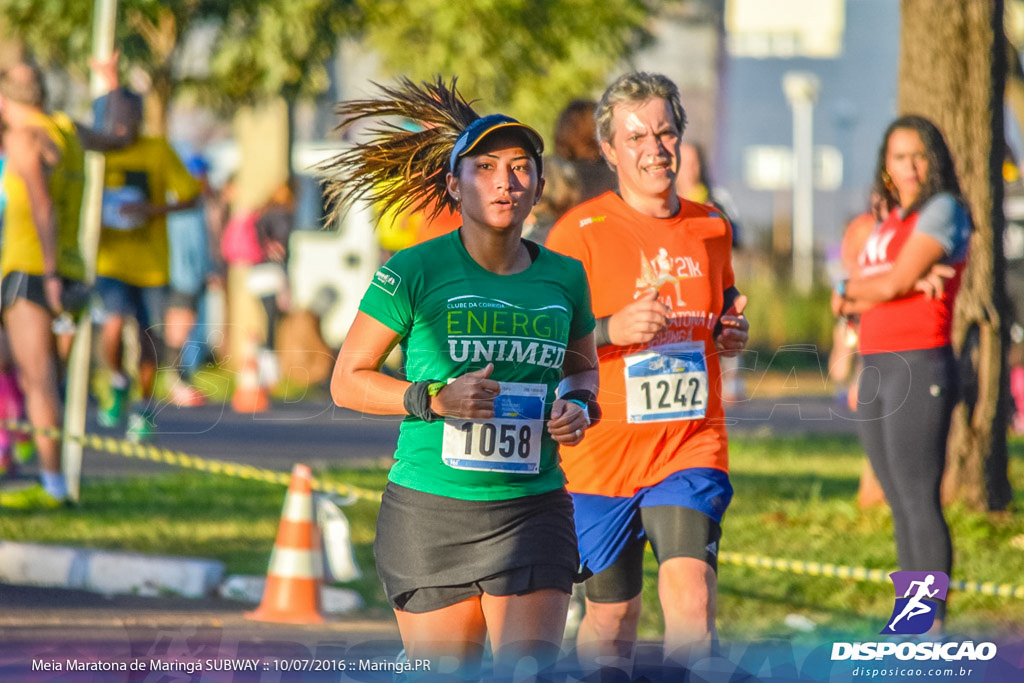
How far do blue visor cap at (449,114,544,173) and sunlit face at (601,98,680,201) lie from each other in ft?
3.05

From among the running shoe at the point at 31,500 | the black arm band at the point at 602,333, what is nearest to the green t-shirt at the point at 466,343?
the black arm band at the point at 602,333

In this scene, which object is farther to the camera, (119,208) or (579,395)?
(119,208)

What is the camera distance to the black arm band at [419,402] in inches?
153

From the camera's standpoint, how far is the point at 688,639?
186 inches

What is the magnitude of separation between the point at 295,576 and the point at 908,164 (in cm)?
304

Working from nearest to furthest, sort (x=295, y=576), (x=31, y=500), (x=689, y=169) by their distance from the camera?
(x=295, y=576) → (x=31, y=500) → (x=689, y=169)

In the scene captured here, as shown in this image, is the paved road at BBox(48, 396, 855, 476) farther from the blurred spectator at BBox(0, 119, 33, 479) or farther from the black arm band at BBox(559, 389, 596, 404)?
the black arm band at BBox(559, 389, 596, 404)

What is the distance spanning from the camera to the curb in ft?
22.8

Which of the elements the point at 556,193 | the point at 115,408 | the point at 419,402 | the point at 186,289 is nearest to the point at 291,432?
the point at 186,289

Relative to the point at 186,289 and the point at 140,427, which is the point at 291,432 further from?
the point at 140,427

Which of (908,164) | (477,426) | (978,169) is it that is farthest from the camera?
(978,169)

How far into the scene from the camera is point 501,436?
4035 millimetres

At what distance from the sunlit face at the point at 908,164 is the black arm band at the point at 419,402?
120 inches

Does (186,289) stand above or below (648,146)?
below
